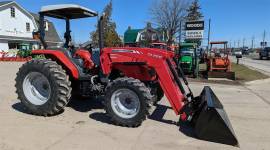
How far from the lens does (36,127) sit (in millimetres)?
5695

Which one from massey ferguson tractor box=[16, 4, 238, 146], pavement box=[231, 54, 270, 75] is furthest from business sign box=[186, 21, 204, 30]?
massey ferguson tractor box=[16, 4, 238, 146]

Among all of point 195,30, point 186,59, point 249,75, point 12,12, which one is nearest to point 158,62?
point 186,59

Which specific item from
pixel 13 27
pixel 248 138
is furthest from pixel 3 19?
pixel 248 138

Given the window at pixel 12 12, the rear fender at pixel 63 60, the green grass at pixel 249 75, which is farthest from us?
the window at pixel 12 12

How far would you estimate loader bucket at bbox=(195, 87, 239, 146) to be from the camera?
4.97 meters

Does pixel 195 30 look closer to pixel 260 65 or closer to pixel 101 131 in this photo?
pixel 260 65

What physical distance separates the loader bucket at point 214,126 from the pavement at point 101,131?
122mm

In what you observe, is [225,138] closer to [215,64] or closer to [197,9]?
[215,64]

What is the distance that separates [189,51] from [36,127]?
13645 millimetres

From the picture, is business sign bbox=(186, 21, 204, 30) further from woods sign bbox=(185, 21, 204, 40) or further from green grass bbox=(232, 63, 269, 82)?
green grass bbox=(232, 63, 269, 82)

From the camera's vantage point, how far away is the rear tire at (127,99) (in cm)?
553

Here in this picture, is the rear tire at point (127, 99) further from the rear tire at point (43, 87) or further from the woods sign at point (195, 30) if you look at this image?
the woods sign at point (195, 30)

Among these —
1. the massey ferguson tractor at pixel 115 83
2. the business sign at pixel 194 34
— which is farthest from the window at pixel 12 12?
the massey ferguson tractor at pixel 115 83

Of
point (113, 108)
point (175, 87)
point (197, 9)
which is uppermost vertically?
point (197, 9)
